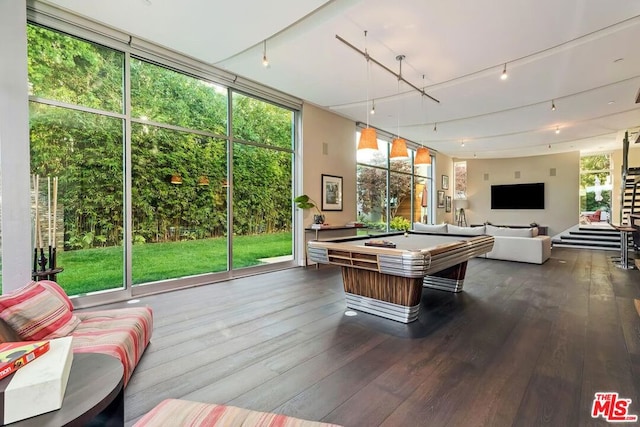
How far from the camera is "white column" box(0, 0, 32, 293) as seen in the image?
3.08 m

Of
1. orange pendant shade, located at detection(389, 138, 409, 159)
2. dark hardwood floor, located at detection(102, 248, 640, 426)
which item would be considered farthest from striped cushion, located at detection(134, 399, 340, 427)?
orange pendant shade, located at detection(389, 138, 409, 159)

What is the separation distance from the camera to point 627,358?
2.51 m

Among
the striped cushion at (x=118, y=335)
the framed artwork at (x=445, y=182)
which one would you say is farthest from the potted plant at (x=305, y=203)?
the framed artwork at (x=445, y=182)

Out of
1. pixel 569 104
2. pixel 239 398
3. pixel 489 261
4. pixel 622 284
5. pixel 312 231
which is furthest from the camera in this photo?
pixel 489 261

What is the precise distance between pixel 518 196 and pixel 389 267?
461 inches

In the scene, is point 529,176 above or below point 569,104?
below

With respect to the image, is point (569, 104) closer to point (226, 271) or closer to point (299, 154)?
point (299, 154)

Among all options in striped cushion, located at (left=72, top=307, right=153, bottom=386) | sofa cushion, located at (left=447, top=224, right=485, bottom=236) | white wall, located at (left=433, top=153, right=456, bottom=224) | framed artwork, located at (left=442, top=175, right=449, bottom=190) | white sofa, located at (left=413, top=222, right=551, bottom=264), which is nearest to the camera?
striped cushion, located at (left=72, top=307, right=153, bottom=386)

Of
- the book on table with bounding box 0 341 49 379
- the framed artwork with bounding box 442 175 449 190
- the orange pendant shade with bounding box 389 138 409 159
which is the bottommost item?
the book on table with bounding box 0 341 49 379

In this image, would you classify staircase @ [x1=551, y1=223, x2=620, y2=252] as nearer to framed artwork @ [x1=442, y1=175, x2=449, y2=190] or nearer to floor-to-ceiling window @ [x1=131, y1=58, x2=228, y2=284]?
framed artwork @ [x1=442, y1=175, x2=449, y2=190]

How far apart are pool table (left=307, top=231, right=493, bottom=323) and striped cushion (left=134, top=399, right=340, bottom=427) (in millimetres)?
1822

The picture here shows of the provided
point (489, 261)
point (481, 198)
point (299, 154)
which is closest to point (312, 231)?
point (299, 154)

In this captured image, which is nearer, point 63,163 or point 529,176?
point 63,163

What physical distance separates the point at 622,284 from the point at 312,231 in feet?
17.9
